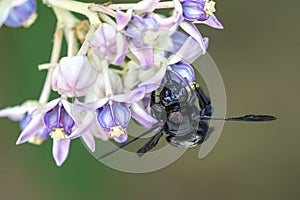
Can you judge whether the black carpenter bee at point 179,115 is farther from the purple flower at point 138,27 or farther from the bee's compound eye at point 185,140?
the purple flower at point 138,27

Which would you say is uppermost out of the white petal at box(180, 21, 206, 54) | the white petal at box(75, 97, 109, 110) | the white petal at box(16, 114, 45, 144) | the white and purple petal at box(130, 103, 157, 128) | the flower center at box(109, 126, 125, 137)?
the white petal at box(180, 21, 206, 54)

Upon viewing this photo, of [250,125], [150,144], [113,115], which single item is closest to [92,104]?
Answer: [113,115]

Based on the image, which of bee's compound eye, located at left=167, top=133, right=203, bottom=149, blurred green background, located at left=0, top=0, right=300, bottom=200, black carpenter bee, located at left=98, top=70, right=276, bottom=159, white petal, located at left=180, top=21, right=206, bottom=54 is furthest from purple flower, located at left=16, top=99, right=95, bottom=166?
blurred green background, located at left=0, top=0, right=300, bottom=200

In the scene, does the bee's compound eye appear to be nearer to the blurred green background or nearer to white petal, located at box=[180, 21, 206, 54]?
white petal, located at box=[180, 21, 206, 54]

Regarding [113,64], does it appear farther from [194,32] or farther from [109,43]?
[194,32]

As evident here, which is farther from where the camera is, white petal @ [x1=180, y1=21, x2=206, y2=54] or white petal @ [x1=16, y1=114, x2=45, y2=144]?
white petal @ [x1=16, y1=114, x2=45, y2=144]

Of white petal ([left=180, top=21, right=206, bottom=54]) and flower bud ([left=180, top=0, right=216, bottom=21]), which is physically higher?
flower bud ([left=180, top=0, right=216, bottom=21])

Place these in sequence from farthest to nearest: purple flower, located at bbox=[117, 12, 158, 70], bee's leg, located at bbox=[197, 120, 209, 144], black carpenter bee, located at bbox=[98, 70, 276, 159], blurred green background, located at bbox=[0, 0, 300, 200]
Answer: blurred green background, located at bbox=[0, 0, 300, 200] < bee's leg, located at bbox=[197, 120, 209, 144] < black carpenter bee, located at bbox=[98, 70, 276, 159] < purple flower, located at bbox=[117, 12, 158, 70]

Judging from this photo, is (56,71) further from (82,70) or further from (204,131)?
(204,131)
